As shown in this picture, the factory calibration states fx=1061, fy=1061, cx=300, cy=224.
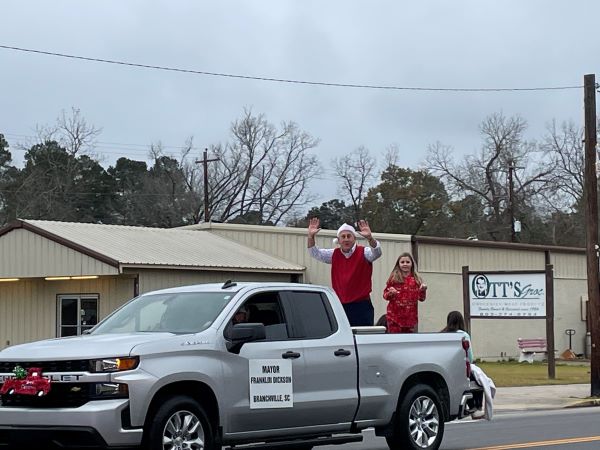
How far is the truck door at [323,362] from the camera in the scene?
1024 cm

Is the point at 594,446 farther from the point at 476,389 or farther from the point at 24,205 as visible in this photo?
the point at 24,205

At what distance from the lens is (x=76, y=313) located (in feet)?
94.2

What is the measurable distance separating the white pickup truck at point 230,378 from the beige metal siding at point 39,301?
17274 mm

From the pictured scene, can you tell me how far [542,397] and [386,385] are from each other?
39.2 feet

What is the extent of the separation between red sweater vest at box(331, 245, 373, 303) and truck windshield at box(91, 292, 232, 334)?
7.13 ft

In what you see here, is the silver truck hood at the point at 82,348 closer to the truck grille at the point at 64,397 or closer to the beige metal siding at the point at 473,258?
the truck grille at the point at 64,397

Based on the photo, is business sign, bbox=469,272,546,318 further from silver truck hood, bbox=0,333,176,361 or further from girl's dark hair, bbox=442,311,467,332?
silver truck hood, bbox=0,333,176,361

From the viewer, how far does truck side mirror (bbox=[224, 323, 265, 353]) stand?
9.56m

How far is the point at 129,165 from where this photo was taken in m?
72.0

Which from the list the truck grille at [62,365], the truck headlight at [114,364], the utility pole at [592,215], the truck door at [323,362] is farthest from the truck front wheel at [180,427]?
the utility pole at [592,215]

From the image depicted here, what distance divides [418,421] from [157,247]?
1878 cm

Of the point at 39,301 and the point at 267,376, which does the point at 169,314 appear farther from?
the point at 39,301

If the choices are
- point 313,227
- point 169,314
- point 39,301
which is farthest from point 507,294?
point 169,314

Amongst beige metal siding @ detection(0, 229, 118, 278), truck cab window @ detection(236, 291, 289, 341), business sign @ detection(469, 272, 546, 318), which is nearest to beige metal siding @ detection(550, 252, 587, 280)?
business sign @ detection(469, 272, 546, 318)
